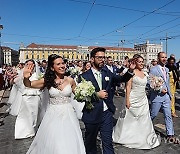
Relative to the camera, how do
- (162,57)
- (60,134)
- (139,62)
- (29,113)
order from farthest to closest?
(29,113) → (162,57) → (139,62) → (60,134)

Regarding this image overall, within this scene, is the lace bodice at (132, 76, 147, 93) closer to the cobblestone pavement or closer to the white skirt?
the cobblestone pavement

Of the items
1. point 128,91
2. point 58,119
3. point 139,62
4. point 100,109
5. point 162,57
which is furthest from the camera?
point 162,57

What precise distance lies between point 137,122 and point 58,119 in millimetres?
2253

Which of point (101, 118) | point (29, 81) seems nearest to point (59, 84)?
point (29, 81)

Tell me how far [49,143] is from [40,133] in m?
0.30

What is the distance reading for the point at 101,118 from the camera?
4.18 m

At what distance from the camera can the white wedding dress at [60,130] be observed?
3.80 m

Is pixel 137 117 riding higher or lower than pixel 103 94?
lower

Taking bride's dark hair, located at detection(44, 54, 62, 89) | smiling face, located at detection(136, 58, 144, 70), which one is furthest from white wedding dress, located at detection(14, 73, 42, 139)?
bride's dark hair, located at detection(44, 54, 62, 89)

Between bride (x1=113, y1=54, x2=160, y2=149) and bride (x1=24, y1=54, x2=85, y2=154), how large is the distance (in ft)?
5.68

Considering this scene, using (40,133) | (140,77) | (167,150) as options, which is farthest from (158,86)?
(40,133)

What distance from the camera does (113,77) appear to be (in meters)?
4.33

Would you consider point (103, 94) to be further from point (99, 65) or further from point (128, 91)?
point (128, 91)

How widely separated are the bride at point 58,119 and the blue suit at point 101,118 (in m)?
0.22
